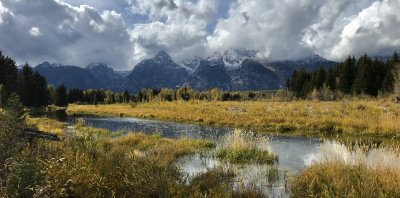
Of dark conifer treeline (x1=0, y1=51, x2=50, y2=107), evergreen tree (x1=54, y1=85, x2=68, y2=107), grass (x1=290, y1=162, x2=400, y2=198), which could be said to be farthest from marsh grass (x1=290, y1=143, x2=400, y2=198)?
evergreen tree (x1=54, y1=85, x2=68, y2=107)

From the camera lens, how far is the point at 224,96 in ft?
488

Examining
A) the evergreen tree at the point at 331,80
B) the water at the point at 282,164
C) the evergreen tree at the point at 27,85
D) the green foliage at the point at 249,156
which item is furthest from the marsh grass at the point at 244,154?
the evergreen tree at the point at 27,85

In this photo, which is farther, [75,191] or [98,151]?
[98,151]

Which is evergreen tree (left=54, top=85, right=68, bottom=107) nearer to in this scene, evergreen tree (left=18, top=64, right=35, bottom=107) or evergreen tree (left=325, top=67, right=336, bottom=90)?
evergreen tree (left=18, top=64, right=35, bottom=107)

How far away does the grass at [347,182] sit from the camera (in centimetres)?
893

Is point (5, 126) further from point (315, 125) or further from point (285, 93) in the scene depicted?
point (285, 93)

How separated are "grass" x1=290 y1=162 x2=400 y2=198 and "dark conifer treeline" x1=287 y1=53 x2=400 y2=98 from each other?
65502 mm

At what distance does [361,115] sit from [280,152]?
19.3 m

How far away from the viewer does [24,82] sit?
9275 cm

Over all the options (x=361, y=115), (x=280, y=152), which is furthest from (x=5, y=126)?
(x=361, y=115)

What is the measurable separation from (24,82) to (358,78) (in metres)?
74.5

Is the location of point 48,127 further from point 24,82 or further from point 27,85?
point 27,85

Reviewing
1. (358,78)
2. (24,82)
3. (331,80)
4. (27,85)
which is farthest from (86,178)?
(27,85)

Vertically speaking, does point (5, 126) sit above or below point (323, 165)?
above
